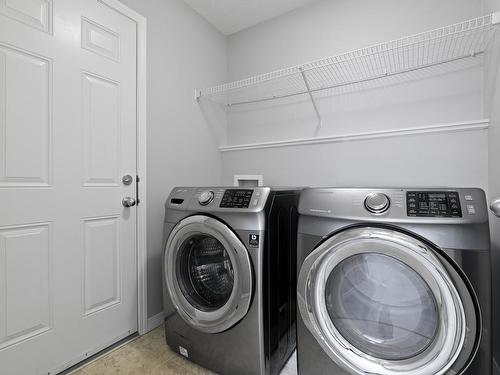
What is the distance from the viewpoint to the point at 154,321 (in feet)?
5.77

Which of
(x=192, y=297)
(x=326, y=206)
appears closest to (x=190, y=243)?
(x=192, y=297)

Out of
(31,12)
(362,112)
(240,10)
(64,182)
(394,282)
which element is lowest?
(394,282)

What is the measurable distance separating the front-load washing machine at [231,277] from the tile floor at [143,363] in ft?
0.17

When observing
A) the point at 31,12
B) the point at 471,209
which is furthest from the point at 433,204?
the point at 31,12

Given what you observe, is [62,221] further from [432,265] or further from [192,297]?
[432,265]

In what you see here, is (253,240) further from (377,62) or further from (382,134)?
(377,62)

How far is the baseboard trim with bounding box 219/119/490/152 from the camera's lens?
1486 mm

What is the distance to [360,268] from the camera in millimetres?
1014

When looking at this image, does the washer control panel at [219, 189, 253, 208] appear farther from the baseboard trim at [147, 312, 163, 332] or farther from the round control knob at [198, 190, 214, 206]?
the baseboard trim at [147, 312, 163, 332]

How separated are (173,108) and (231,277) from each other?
4.31 ft

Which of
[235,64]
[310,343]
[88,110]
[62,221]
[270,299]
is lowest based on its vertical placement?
[310,343]

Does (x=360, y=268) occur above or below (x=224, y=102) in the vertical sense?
below

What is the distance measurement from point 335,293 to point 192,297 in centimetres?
76

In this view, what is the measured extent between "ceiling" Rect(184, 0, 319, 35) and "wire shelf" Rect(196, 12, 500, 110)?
58 centimetres
